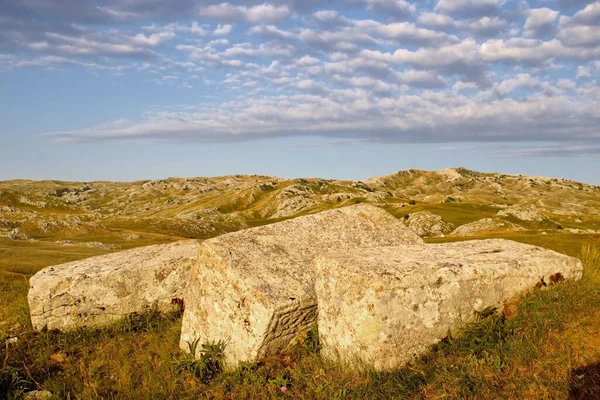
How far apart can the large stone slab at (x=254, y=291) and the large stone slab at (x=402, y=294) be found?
2.32ft

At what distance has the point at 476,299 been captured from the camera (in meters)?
8.38

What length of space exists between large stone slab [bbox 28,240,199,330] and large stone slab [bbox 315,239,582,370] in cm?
519

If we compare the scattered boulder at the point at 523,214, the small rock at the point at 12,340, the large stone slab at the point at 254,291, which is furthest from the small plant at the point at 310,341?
the scattered boulder at the point at 523,214

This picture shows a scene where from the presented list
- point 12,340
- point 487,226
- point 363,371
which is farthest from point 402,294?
point 487,226

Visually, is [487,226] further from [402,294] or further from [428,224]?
[402,294]

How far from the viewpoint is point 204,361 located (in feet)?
27.6

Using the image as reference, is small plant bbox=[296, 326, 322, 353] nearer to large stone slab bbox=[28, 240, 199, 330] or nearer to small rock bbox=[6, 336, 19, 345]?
large stone slab bbox=[28, 240, 199, 330]

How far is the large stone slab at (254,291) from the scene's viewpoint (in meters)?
8.52

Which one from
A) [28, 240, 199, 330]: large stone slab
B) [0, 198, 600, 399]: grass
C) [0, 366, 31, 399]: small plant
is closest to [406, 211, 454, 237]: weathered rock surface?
[28, 240, 199, 330]: large stone slab

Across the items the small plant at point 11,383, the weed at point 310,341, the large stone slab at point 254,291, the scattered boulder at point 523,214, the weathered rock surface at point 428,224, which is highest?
the large stone slab at point 254,291

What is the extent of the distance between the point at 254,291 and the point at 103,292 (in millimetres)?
5110

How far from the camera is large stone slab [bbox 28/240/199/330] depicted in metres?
11.2

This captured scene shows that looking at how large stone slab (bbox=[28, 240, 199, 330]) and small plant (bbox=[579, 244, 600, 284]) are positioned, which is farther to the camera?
large stone slab (bbox=[28, 240, 199, 330])

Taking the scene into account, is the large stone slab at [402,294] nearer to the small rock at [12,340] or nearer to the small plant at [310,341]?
the small plant at [310,341]
